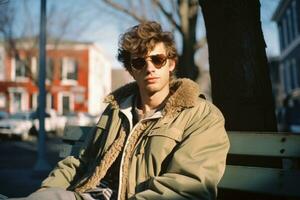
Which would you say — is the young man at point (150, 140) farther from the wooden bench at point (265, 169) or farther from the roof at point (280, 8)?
the roof at point (280, 8)

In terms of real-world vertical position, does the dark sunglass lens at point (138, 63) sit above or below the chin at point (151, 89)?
above

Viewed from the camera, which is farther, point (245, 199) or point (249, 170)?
point (245, 199)

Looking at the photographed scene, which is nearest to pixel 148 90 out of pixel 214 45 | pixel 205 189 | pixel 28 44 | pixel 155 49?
pixel 155 49

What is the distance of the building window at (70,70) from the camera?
141 feet

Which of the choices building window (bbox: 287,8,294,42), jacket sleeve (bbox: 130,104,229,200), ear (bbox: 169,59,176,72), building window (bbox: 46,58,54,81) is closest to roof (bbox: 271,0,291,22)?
building window (bbox: 287,8,294,42)

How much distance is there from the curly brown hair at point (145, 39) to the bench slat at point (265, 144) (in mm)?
700

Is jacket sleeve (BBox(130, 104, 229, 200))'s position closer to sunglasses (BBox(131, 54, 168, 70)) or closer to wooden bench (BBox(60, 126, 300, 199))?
wooden bench (BBox(60, 126, 300, 199))

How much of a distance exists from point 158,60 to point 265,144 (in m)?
0.87

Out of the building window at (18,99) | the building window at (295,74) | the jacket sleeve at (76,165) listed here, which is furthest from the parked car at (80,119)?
the jacket sleeve at (76,165)

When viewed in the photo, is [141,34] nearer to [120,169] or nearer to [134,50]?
[134,50]

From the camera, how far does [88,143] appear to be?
126 inches

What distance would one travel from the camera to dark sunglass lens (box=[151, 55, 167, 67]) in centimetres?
284

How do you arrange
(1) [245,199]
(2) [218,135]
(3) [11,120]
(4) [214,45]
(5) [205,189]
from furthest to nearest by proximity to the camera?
1. (3) [11,120]
2. (4) [214,45]
3. (1) [245,199]
4. (2) [218,135]
5. (5) [205,189]

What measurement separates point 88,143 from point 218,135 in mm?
1093
